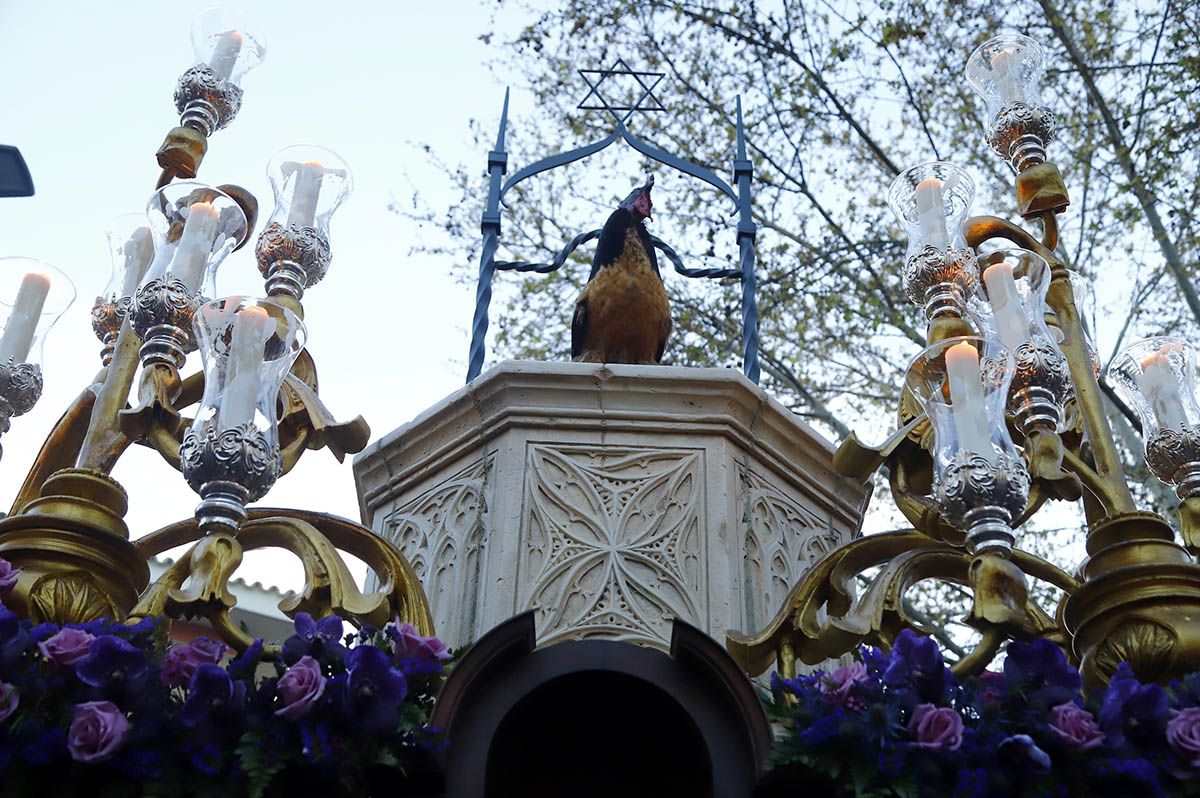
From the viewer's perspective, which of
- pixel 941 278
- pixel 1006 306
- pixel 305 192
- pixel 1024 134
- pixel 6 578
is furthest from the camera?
pixel 1024 134

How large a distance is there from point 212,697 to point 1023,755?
4.91 ft

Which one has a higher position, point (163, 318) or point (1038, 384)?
point (163, 318)

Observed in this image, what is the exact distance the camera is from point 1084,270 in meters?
10.2

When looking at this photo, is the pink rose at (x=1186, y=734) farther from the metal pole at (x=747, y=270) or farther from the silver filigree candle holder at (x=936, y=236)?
the metal pole at (x=747, y=270)

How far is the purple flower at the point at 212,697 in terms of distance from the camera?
2.69 meters

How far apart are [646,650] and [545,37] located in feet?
30.5

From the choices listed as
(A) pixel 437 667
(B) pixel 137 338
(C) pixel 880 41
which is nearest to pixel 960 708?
(A) pixel 437 667

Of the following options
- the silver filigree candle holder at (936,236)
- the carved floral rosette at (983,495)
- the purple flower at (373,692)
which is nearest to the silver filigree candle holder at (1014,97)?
the silver filigree candle holder at (936,236)

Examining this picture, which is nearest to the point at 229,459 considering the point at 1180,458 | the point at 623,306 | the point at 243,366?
the point at 243,366

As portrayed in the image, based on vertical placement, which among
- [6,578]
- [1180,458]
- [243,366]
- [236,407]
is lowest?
[6,578]

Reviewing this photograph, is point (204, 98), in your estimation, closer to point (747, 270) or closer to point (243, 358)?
point (243, 358)

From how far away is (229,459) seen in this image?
3068 millimetres

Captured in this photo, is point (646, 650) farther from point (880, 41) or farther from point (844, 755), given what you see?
point (880, 41)

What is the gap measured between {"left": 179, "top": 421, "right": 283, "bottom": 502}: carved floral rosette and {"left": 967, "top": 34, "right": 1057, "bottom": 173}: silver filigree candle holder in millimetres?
2532
